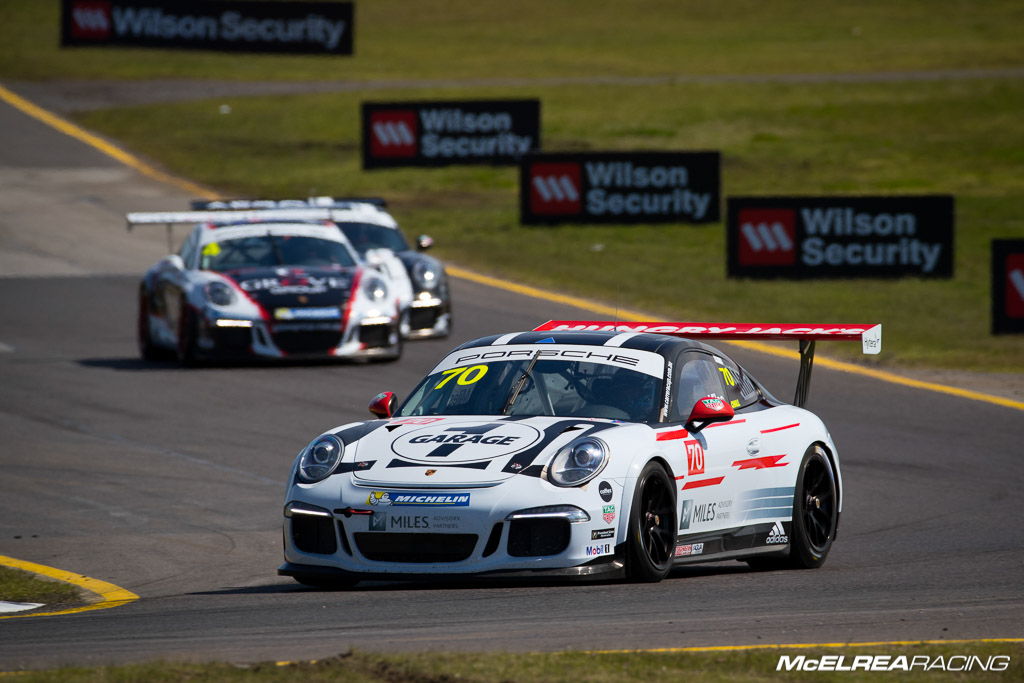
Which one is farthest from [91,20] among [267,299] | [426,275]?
[267,299]

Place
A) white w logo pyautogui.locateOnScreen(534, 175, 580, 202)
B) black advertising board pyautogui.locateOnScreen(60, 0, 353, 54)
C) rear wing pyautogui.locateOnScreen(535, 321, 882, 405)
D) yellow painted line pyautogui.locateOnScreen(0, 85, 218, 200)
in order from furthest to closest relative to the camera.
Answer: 1. black advertising board pyautogui.locateOnScreen(60, 0, 353, 54)
2. yellow painted line pyautogui.locateOnScreen(0, 85, 218, 200)
3. white w logo pyautogui.locateOnScreen(534, 175, 580, 202)
4. rear wing pyautogui.locateOnScreen(535, 321, 882, 405)

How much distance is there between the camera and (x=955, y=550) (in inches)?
414

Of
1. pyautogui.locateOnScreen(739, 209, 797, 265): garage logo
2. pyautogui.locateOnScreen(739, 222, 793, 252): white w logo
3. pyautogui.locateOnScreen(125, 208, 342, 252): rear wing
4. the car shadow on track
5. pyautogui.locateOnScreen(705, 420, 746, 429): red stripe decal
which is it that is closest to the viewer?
the car shadow on track

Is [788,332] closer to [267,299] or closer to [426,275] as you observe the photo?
[267,299]

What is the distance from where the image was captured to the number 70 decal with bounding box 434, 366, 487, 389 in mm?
9703

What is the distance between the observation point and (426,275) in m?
20.3

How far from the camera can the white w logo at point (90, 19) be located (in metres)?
44.6

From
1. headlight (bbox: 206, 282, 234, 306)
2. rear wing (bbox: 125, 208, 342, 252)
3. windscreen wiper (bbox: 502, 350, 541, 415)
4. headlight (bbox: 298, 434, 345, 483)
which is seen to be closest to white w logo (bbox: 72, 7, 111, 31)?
rear wing (bbox: 125, 208, 342, 252)

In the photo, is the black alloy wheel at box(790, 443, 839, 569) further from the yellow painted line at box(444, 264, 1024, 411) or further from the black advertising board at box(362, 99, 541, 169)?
the black advertising board at box(362, 99, 541, 169)

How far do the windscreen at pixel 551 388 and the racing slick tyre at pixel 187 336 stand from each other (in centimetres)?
917

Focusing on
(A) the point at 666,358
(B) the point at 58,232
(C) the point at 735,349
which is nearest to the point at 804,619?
(A) the point at 666,358

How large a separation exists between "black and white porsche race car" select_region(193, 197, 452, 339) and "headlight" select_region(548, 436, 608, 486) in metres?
10.5

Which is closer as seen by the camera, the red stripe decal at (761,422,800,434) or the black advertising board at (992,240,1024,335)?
the red stripe decal at (761,422,800,434)

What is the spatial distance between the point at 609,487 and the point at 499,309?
14.2 meters
